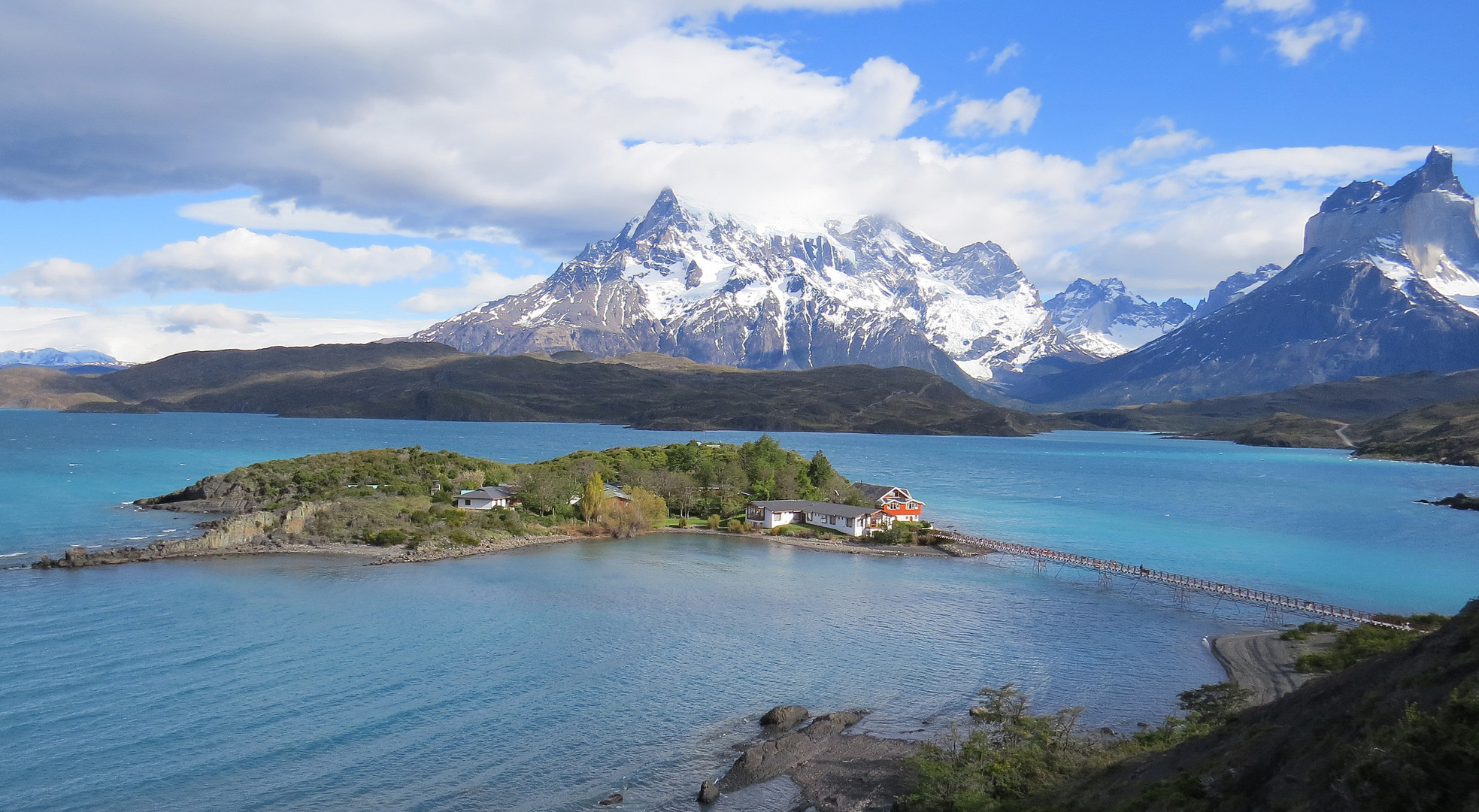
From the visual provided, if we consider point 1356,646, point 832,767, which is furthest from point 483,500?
point 1356,646

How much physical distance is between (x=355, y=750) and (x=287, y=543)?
148ft

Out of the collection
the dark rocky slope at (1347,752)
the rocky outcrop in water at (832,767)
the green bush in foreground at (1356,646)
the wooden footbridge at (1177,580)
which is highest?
the dark rocky slope at (1347,752)

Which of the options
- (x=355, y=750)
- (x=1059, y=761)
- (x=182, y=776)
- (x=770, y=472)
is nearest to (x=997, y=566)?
(x=770, y=472)

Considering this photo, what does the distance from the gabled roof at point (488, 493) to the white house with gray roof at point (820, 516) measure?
2378 cm

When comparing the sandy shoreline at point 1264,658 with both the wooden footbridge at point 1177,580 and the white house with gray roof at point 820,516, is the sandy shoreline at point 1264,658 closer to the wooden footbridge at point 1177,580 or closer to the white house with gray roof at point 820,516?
the wooden footbridge at point 1177,580

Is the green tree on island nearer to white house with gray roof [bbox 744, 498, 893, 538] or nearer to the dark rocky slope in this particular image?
white house with gray roof [bbox 744, 498, 893, 538]

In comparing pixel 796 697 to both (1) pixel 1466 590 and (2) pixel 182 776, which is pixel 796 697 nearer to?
(2) pixel 182 776

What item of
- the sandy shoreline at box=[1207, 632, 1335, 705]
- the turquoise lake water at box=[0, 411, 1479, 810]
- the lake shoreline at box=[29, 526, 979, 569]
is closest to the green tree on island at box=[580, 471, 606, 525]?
the lake shoreline at box=[29, 526, 979, 569]

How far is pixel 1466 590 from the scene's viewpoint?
206 ft

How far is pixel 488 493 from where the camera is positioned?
81938mm

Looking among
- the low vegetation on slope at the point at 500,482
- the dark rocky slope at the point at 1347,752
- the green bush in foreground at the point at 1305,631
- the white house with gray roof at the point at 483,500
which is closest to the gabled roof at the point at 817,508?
the low vegetation on slope at the point at 500,482

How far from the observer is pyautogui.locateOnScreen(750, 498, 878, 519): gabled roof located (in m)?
82.2

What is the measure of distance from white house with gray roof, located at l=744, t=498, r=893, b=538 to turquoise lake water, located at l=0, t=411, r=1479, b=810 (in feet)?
27.6

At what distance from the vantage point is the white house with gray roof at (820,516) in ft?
268
